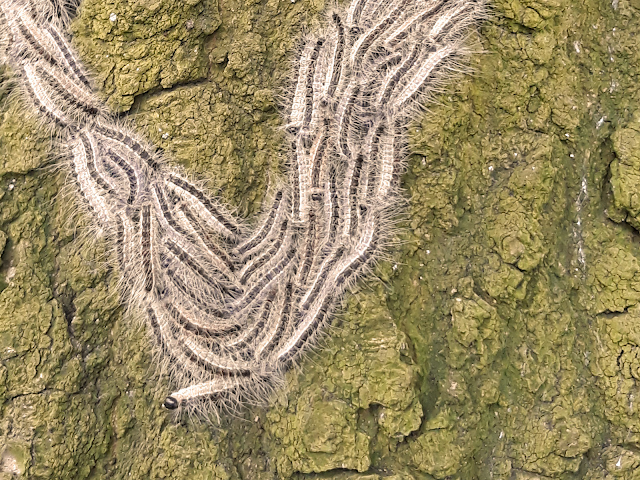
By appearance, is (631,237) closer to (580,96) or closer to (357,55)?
(580,96)

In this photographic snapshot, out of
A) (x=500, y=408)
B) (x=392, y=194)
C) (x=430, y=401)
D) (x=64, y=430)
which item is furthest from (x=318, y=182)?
→ (x=64, y=430)

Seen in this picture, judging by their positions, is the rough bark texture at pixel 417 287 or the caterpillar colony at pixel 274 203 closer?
the rough bark texture at pixel 417 287

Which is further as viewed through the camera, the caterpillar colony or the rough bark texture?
the caterpillar colony

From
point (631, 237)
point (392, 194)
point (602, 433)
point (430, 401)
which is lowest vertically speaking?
point (602, 433)

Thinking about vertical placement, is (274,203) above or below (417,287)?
above
